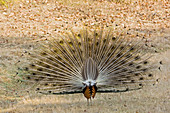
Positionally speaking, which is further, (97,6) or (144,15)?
(97,6)

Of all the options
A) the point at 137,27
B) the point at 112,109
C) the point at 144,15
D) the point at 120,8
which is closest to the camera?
the point at 112,109

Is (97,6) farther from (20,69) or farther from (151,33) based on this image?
(20,69)

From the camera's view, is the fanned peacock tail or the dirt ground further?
the fanned peacock tail

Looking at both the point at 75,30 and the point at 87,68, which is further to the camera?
the point at 75,30

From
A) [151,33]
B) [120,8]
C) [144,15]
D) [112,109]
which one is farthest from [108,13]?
[112,109]

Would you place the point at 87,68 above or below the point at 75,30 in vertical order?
below
